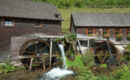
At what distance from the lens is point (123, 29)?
17734 millimetres

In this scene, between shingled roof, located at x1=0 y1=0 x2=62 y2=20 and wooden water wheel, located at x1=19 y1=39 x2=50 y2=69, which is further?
shingled roof, located at x1=0 y1=0 x2=62 y2=20

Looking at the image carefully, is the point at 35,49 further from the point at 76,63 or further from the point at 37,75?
the point at 76,63

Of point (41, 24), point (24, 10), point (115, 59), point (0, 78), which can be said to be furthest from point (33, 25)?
point (115, 59)

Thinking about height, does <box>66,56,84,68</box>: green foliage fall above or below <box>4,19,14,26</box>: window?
below

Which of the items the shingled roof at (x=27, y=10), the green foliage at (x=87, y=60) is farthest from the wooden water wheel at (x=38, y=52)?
the shingled roof at (x=27, y=10)

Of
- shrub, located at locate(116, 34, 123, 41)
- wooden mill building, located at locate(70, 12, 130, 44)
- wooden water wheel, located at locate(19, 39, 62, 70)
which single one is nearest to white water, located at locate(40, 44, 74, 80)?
wooden water wheel, located at locate(19, 39, 62, 70)

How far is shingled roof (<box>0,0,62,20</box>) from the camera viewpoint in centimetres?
1292

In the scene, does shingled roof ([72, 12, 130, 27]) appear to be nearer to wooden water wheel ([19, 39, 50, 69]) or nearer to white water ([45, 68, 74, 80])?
wooden water wheel ([19, 39, 50, 69])

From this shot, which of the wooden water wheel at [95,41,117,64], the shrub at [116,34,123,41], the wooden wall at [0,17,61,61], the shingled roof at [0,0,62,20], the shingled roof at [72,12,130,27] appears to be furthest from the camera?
the shingled roof at [72,12,130,27]

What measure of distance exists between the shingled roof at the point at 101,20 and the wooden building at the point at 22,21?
13.2ft

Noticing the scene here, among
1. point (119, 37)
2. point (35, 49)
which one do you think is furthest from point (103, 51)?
point (35, 49)

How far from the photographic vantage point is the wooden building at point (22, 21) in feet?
40.1

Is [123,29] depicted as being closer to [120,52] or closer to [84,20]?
[120,52]

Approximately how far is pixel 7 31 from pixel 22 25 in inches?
63.7
